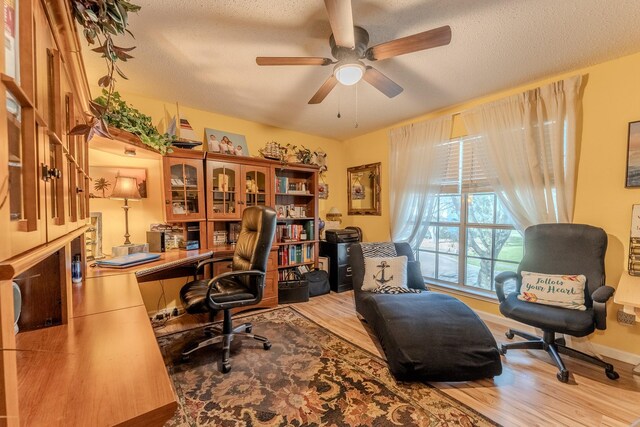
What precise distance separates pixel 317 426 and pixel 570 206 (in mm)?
2656

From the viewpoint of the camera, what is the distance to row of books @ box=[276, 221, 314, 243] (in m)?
3.62

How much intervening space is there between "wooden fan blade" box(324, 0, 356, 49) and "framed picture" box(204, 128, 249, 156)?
204 cm

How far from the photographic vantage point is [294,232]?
12.1 ft

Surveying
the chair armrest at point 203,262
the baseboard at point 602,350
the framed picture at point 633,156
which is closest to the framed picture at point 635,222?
the framed picture at point 633,156

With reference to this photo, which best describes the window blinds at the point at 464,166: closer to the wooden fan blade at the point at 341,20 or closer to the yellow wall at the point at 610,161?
the yellow wall at the point at 610,161

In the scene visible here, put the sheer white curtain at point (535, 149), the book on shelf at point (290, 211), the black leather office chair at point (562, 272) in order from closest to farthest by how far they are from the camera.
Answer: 1. the black leather office chair at point (562, 272)
2. the sheer white curtain at point (535, 149)
3. the book on shelf at point (290, 211)

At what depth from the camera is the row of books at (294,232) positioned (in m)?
3.62

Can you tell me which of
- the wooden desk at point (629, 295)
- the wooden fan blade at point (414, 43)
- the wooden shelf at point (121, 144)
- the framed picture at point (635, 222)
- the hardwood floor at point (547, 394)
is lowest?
the hardwood floor at point (547, 394)

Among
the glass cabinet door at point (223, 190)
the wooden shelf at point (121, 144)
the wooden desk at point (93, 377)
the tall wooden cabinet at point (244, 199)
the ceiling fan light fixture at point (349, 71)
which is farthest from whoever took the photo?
the glass cabinet door at point (223, 190)

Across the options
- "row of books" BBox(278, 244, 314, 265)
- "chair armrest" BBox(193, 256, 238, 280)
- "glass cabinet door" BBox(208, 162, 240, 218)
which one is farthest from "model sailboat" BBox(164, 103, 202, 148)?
"row of books" BBox(278, 244, 314, 265)

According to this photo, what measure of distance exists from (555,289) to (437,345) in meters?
1.14

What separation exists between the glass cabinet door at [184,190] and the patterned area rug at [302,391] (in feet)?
4.11

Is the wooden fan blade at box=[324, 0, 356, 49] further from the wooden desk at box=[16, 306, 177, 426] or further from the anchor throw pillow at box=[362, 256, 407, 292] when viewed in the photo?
the anchor throw pillow at box=[362, 256, 407, 292]

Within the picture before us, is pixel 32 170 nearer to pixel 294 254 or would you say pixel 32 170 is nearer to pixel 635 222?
pixel 294 254
